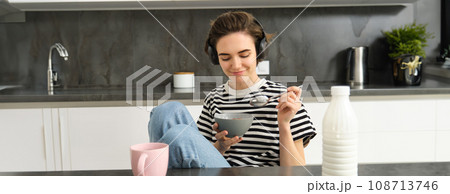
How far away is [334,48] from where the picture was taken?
5.65 ft

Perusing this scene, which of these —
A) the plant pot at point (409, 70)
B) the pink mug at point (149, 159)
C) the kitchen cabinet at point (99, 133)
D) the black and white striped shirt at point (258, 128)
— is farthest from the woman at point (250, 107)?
the plant pot at point (409, 70)

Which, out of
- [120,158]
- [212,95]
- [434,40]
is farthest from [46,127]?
[434,40]

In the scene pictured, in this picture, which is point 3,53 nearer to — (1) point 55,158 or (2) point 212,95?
(1) point 55,158

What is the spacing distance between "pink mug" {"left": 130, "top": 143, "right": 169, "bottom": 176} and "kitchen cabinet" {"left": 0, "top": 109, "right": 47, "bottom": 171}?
105cm

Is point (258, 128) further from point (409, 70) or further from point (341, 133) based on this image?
point (409, 70)

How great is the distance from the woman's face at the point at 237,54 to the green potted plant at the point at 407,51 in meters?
0.96

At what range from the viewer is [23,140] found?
134cm

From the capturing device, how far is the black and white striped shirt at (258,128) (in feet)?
2.66

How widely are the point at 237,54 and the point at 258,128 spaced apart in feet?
0.59

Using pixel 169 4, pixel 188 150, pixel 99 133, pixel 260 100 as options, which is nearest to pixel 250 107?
pixel 260 100

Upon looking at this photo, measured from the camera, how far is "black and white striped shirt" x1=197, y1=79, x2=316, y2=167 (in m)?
0.81

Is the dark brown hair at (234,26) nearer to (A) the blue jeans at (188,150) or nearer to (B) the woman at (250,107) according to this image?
(B) the woman at (250,107)

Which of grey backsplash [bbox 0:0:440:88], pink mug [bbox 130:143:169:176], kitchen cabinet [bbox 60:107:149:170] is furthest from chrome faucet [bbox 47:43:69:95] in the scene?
pink mug [bbox 130:143:169:176]
